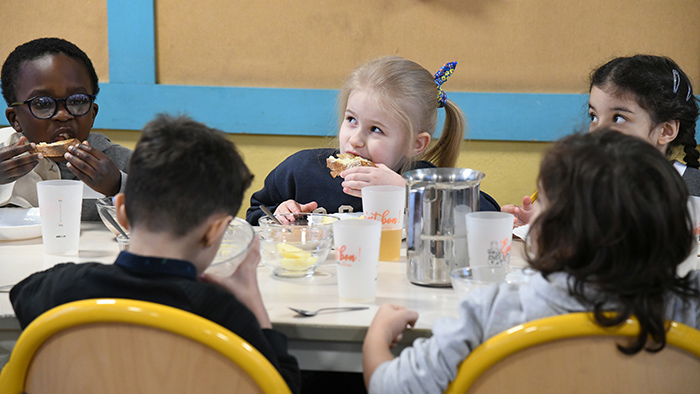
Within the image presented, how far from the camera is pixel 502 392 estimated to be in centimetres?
89

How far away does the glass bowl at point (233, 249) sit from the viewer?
109 centimetres

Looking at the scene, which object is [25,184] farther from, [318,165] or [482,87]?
[482,87]

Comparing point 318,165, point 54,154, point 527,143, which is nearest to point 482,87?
point 527,143

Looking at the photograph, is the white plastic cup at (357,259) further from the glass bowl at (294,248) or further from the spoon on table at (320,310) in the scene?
the glass bowl at (294,248)

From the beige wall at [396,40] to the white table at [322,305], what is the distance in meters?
1.59

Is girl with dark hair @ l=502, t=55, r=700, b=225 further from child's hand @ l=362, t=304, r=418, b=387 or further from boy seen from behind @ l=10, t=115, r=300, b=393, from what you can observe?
boy seen from behind @ l=10, t=115, r=300, b=393

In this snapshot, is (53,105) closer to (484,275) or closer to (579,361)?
(484,275)

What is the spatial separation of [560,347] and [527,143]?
7.24 ft

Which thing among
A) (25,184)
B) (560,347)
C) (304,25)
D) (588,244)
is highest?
(304,25)

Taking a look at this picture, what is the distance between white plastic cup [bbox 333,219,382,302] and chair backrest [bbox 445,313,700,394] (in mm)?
339

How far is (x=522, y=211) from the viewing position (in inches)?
72.4

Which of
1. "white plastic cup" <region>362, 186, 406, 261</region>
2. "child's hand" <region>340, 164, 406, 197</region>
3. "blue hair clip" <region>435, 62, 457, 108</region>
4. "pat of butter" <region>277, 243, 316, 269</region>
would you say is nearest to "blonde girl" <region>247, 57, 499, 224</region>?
"blue hair clip" <region>435, 62, 457, 108</region>

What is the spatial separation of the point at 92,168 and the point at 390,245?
0.85 m

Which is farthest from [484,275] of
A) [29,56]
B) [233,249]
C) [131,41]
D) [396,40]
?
[131,41]
